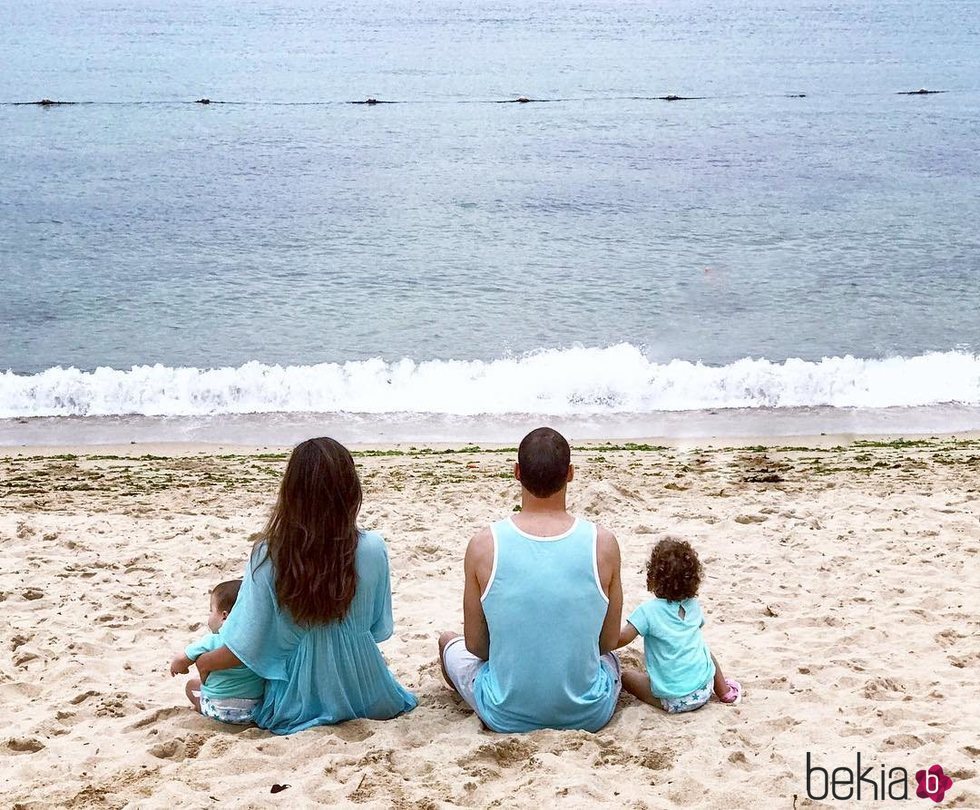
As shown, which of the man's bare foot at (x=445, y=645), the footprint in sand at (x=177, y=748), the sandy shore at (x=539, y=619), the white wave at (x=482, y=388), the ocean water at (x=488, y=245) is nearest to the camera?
the sandy shore at (x=539, y=619)

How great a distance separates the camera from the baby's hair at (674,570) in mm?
4531

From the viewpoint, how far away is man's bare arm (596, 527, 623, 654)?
4254 millimetres

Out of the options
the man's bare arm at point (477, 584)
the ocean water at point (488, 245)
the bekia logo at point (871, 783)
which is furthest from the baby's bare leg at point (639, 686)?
the ocean water at point (488, 245)

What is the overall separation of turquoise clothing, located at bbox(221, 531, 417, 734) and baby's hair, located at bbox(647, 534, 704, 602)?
1157 millimetres

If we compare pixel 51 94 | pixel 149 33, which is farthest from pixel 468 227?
pixel 149 33

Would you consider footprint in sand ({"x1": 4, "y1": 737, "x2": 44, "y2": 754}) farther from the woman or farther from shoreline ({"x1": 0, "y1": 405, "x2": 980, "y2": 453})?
shoreline ({"x1": 0, "y1": 405, "x2": 980, "y2": 453})

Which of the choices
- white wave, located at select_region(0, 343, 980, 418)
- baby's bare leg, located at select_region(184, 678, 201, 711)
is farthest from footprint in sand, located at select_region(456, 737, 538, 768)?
white wave, located at select_region(0, 343, 980, 418)

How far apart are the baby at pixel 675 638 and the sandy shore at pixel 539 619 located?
0.11 m

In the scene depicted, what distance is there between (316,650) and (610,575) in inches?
49.6

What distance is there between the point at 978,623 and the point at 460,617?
8.96 feet

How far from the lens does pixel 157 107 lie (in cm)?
3744

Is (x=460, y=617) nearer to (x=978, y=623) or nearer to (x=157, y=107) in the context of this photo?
(x=978, y=623)

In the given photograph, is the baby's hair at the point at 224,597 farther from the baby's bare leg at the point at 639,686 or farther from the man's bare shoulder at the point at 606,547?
the baby's bare leg at the point at 639,686

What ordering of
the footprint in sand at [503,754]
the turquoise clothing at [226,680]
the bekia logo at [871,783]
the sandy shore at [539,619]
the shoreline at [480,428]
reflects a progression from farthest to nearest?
the shoreline at [480,428] → the turquoise clothing at [226,680] → the footprint in sand at [503,754] → the sandy shore at [539,619] → the bekia logo at [871,783]
